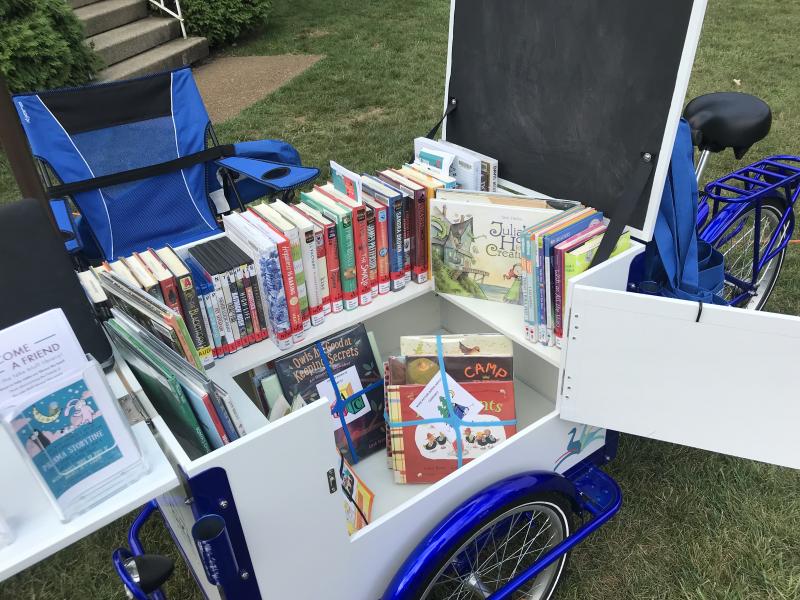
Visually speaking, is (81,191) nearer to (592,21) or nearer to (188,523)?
(188,523)

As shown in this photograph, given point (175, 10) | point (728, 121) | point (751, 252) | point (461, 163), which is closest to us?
point (461, 163)

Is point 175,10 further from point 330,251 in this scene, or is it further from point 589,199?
point 589,199

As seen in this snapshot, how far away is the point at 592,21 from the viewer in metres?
1.72

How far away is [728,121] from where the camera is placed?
7.45 ft

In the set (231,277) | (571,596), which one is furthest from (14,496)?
(571,596)

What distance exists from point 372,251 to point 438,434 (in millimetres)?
591

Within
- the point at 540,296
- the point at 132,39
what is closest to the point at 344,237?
the point at 540,296

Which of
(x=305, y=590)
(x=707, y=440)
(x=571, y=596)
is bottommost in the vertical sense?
(x=571, y=596)

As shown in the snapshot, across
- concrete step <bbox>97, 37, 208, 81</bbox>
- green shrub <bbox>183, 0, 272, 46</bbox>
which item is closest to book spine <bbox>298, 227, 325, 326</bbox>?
concrete step <bbox>97, 37, 208, 81</bbox>

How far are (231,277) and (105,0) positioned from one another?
573cm

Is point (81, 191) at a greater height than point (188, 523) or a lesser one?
greater

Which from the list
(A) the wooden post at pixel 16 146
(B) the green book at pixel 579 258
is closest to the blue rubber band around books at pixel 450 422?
(B) the green book at pixel 579 258

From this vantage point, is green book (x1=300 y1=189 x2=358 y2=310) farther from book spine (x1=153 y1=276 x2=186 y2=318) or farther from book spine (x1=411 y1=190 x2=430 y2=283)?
book spine (x1=153 y1=276 x2=186 y2=318)

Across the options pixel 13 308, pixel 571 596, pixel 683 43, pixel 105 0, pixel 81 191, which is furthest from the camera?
pixel 105 0
